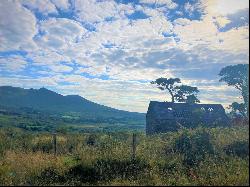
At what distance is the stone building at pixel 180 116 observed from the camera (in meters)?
45.7

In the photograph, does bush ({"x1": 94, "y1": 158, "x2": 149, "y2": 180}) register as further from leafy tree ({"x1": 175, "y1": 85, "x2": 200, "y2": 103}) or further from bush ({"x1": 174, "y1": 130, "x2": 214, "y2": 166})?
leafy tree ({"x1": 175, "y1": 85, "x2": 200, "y2": 103})

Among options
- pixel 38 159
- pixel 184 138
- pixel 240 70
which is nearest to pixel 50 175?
pixel 38 159

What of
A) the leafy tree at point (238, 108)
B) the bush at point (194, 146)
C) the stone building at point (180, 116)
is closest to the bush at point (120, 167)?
the bush at point (194, 146)

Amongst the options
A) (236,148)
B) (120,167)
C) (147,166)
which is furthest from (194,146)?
(120,167)

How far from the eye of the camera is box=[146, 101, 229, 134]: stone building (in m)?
45.7

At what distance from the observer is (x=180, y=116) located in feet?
152

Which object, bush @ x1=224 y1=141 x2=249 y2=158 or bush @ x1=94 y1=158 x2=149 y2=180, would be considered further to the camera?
bush @ x1=224 y1=141 x2=249 y2=158

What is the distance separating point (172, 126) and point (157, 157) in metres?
30.1

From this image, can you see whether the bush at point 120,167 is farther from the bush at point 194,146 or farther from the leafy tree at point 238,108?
the leafy tree at point 238,108

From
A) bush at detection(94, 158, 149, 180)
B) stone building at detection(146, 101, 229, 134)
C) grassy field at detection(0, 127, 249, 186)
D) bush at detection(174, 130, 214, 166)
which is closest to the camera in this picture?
grassy field at detection(0, 127, 249, 186)

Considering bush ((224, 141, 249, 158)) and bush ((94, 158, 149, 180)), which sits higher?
bush ((224, 141, 249, 158))

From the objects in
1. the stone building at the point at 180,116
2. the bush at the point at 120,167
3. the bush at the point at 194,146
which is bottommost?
the bush at the point at 120,167

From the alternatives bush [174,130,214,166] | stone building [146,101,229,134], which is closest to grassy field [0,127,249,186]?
bush [174,130,214,166]

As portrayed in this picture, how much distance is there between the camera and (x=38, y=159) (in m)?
15.8
